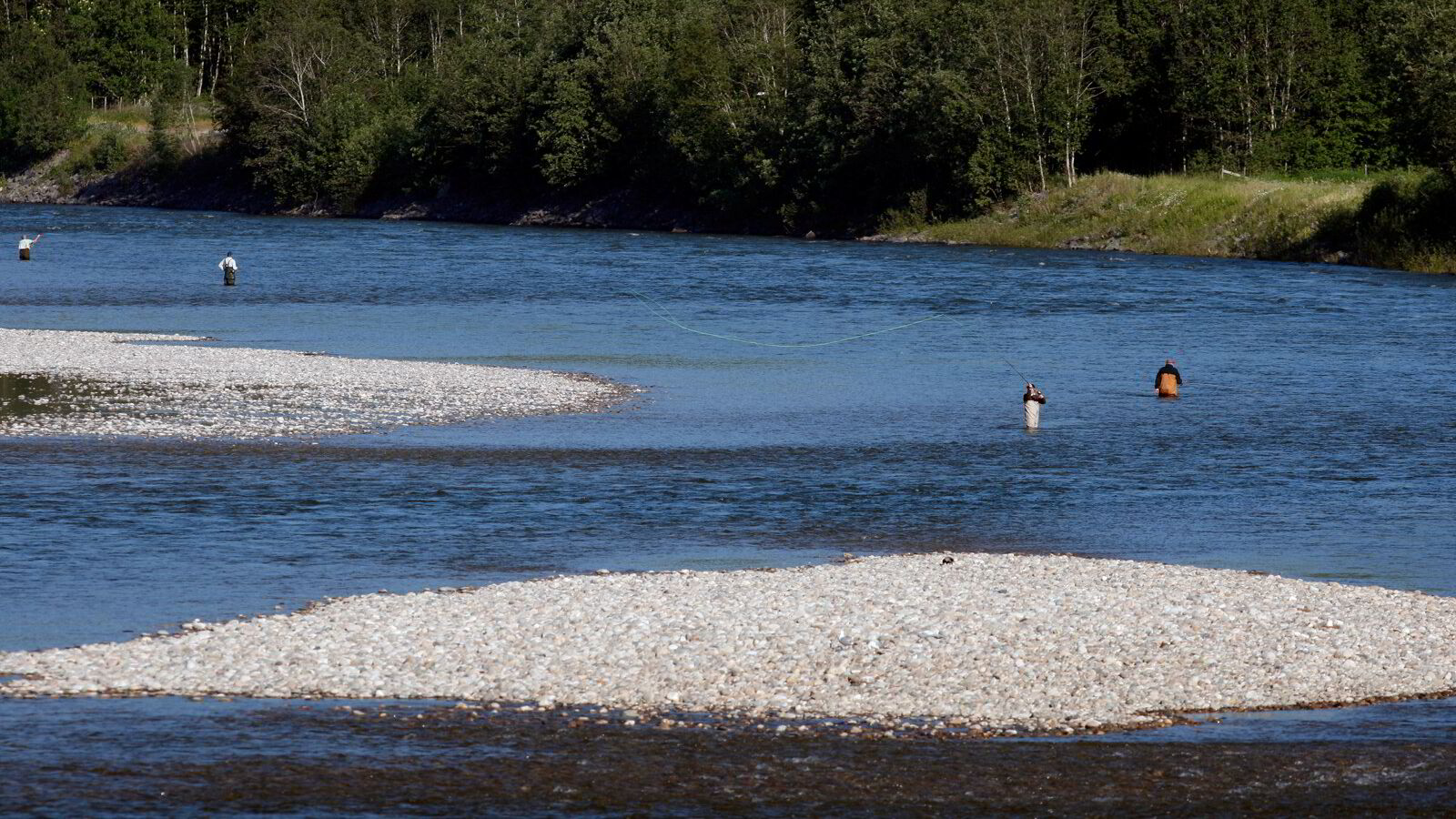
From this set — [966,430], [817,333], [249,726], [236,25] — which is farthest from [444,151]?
[249,726]

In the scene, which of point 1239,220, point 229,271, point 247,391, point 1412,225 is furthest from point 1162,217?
point 247,391

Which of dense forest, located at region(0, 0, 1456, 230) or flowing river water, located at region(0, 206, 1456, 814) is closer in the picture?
flowing river water, located at region(0, 206, 1456, 814)

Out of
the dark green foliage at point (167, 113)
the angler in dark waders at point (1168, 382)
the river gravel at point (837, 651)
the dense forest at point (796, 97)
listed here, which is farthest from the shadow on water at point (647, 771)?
the dark green foliage at point (167, 113)

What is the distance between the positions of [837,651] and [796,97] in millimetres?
95482

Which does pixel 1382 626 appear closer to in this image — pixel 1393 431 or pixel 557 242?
pixel 1393 431

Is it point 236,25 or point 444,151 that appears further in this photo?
point 236,25

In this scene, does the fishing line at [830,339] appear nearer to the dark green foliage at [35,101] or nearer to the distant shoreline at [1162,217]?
the distant shoreline at [1162,217]

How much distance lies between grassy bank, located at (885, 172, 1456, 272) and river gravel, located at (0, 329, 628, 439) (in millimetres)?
45447

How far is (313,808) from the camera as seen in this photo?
12.6m

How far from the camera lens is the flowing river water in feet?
44.4

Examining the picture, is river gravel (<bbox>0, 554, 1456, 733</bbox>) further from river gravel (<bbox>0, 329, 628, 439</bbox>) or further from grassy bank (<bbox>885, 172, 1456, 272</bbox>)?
grassy bank (<bbox>885, 172, 1456, 272</bbox>)

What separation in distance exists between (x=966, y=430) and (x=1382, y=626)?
15.9 meters

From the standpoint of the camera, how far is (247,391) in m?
36.3

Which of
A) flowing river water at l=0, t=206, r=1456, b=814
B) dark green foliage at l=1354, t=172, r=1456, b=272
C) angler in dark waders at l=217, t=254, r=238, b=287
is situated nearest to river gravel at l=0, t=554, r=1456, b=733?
flowing river water at l=0, t=206, r=1456, b=814
